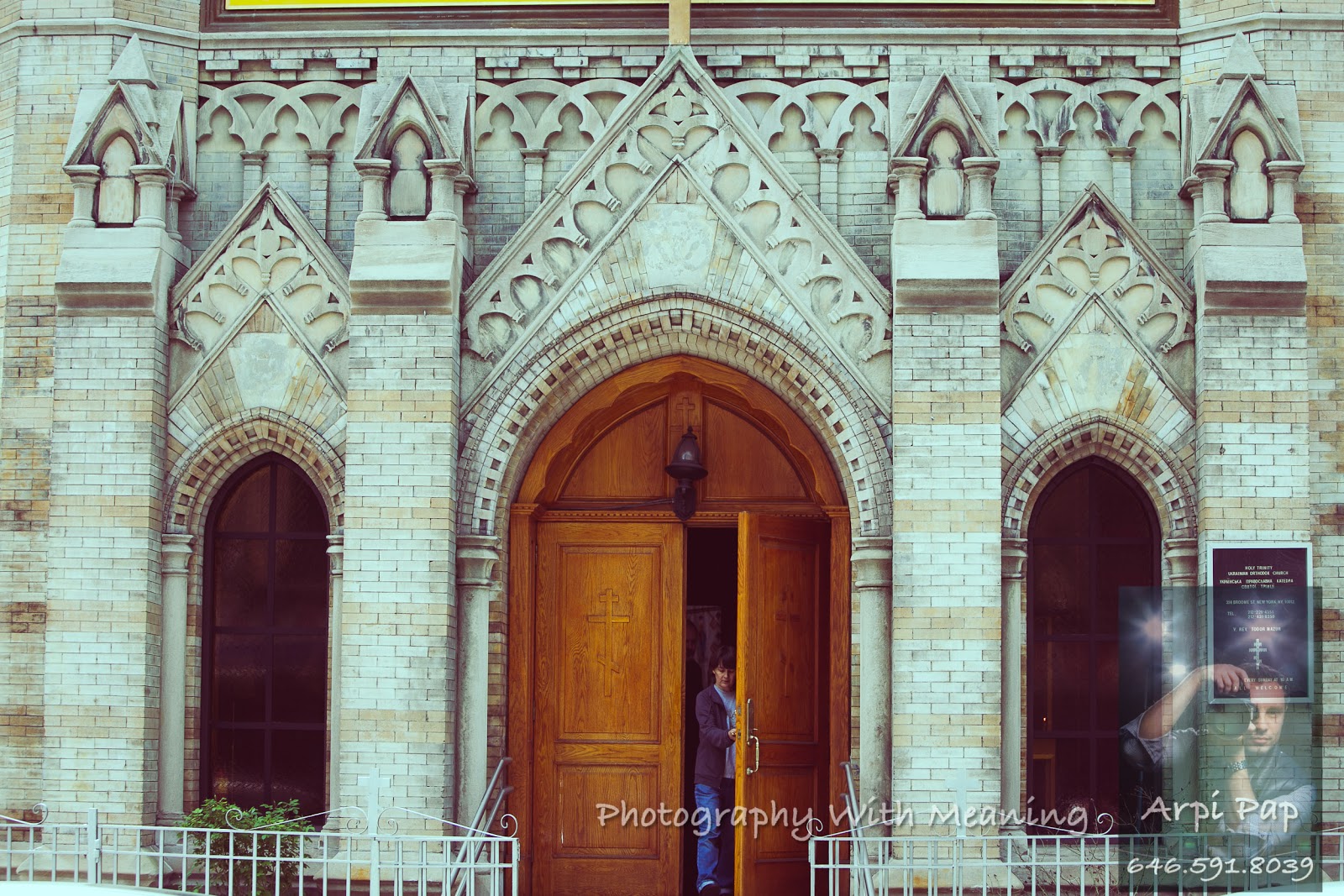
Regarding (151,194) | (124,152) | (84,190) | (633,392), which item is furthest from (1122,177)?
(84,190)

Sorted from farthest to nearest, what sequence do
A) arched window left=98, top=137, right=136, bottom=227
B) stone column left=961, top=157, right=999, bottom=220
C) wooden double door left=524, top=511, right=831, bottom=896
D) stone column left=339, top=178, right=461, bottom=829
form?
wooden double door left=524, top=511, right=831, bottom=896 → arched window left=98, top=137, right=136, bottom=227 → stone column left=961, top=157, right=999, bottom=220 → stone column left=339, top=178, right=461, bottom=829

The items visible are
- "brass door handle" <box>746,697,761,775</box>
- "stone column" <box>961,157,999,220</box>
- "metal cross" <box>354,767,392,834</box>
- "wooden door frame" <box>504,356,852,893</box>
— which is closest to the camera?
"metal cross" <box>354,767,392,834</box>

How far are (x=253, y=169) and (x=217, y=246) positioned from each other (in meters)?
Answer: 0.74

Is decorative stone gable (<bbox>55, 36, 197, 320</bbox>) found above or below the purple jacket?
above

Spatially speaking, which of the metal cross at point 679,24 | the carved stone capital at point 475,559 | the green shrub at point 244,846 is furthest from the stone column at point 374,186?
the green shrub at point 244,846

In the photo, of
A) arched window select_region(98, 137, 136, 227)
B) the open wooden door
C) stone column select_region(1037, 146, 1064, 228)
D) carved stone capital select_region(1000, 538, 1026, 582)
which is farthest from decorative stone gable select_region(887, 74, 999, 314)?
arched window select_region(98, 137, 136, 227)

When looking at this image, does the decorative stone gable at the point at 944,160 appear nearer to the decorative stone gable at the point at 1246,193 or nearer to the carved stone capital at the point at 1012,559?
the decorative stone gable at the point at 1246,193

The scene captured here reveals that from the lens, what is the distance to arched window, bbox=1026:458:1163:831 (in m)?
11.4

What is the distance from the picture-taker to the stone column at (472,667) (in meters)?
11.2

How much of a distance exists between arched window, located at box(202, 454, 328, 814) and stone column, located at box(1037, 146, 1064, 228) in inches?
208

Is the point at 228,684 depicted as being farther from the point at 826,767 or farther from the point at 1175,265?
the point at 1175,265

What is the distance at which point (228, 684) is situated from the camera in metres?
11.8

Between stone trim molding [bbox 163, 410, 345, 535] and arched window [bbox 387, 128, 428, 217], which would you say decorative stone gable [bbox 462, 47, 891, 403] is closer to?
arched window [bbox 387, 128, 428, 217]

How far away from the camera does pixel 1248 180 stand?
37.0 ft
